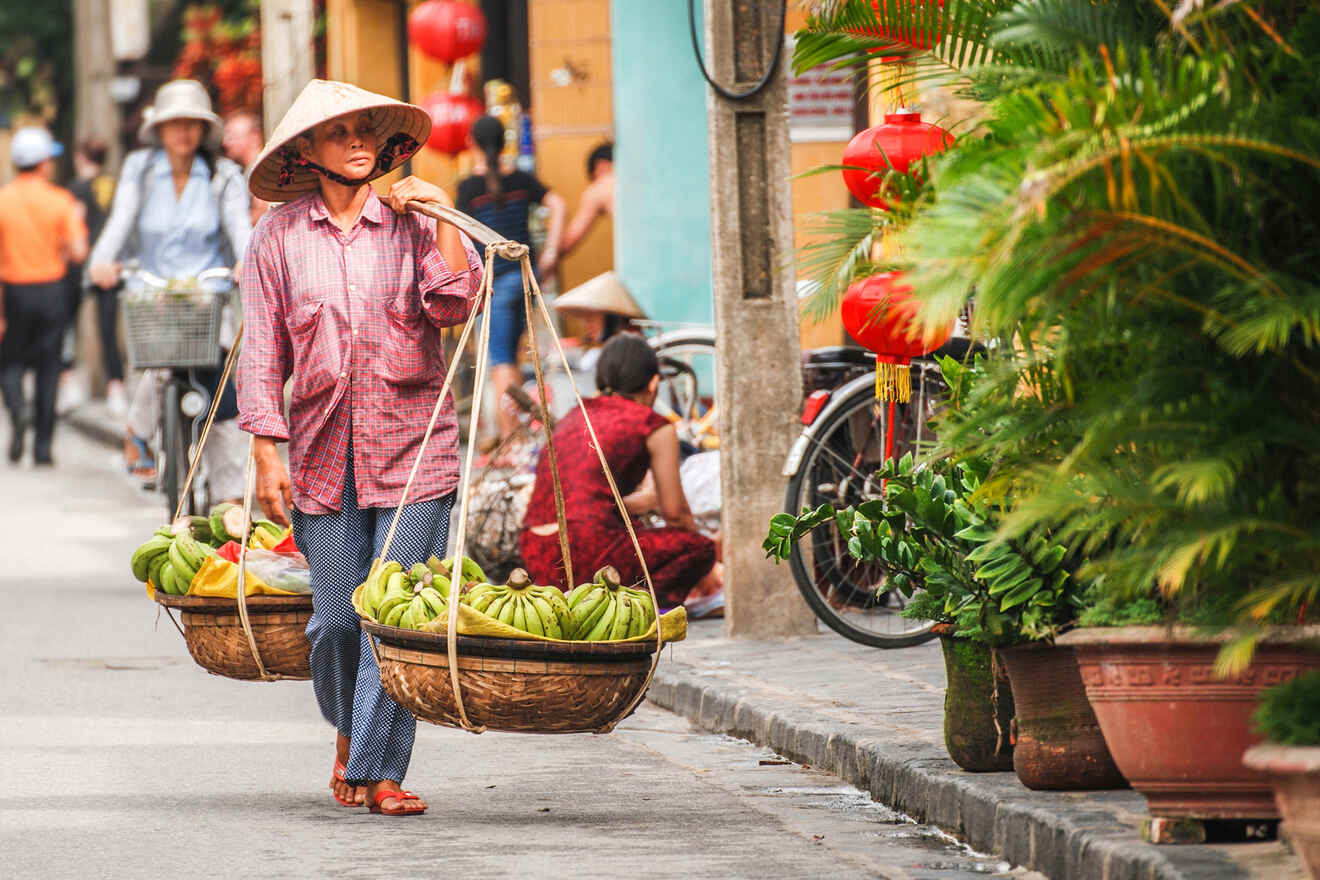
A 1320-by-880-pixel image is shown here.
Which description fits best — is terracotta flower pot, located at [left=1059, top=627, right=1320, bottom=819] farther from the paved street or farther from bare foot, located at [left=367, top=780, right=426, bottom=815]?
bare foot, located at [left=367, top=780, right=426, bottom=815]

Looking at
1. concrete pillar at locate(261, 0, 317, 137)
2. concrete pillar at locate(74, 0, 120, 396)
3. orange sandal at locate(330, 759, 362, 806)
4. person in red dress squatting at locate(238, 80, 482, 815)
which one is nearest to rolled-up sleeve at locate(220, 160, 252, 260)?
person in red dress squatting at locate(238, 80, 482, 815)

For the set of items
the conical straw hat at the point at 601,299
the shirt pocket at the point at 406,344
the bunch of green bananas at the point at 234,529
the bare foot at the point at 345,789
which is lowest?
the bare foot at the point at 345,789

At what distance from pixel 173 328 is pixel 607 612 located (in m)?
6.13

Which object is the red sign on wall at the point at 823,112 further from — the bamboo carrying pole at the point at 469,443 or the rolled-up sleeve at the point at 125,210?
the bamboo carrying pole at the point at 469,443

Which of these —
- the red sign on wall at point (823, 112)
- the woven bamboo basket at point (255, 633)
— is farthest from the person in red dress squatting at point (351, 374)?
the red sign on wall at point (823, 112)

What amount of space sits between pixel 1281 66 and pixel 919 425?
15.2ft

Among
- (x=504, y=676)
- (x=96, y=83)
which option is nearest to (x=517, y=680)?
(x=504, y=676)

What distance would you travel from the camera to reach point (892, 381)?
8.26 m

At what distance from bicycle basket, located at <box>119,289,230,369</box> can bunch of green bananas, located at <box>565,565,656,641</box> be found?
19.4 ft

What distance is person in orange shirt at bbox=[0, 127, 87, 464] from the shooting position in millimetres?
20203

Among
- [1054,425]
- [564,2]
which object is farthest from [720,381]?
[564,2]

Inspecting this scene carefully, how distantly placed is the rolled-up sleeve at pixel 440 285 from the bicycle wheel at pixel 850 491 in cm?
292

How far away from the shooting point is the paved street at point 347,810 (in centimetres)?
604

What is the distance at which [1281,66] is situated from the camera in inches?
191
